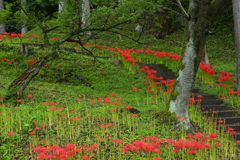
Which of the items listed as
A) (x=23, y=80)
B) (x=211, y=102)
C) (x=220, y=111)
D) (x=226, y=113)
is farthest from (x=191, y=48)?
(x=23, y=80)

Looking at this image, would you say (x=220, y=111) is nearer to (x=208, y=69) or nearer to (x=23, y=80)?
(x=208, y=69)

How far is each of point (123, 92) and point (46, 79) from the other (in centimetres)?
314

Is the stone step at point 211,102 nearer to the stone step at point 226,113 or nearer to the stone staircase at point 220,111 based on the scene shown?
the stone staircase at point 220,111

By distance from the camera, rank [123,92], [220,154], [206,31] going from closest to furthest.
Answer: [220,154]
[206,31]
[123,92]

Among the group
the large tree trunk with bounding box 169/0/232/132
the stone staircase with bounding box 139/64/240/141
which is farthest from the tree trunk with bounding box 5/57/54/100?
the stone staircase with bounding box 139/64/240/141

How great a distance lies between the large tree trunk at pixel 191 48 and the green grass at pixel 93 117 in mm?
367

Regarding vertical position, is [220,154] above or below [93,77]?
below

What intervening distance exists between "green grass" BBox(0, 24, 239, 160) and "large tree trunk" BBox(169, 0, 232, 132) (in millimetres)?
367

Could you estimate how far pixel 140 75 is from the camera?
11.6 meters

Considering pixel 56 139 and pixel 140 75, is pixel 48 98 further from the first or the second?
pixel 140 75

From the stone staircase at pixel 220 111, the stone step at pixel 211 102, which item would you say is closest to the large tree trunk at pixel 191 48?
the stone staircase at pixel 220 111

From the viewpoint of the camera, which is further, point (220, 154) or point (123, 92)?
point (123, 92)

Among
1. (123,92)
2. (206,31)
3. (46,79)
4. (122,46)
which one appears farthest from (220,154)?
(122,46)

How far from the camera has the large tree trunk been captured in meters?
6.21
